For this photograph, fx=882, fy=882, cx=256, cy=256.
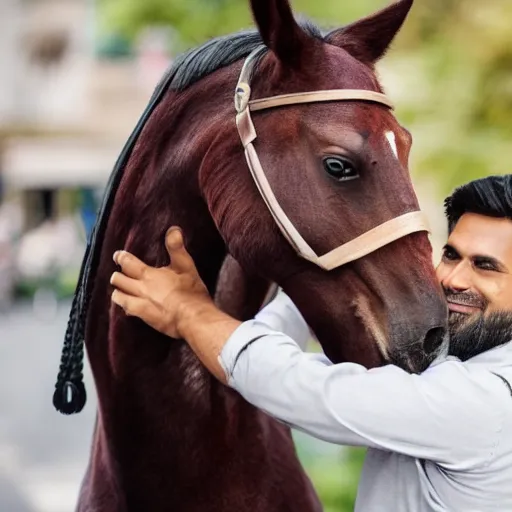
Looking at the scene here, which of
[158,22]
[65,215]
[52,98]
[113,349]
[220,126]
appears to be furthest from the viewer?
[52,98]

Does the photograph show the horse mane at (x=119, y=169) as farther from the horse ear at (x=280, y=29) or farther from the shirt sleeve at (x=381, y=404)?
the shirt sleeve at (x=381, y=404)

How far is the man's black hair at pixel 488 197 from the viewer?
1.44 m

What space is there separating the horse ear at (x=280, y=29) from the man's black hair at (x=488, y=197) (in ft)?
1.23

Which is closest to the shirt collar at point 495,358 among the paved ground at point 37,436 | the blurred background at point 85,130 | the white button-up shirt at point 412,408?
the white button-up shirt at point 412,408

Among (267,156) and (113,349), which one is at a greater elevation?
(267,156)

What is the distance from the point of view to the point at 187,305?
1.45m

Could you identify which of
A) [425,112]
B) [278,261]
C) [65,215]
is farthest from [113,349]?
[65,215]

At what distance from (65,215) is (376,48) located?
14.8 meters

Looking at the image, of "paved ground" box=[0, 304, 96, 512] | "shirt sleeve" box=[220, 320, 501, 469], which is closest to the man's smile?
"shirt sleeve" box=[220, 320, 501, 469]

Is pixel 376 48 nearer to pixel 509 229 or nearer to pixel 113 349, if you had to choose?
pixel 509 229

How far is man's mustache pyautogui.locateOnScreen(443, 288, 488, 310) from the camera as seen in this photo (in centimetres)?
142

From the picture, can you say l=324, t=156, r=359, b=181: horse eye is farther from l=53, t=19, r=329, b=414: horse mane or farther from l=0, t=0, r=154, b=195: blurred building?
l=0, t=0, r=154, b=195: blurred building

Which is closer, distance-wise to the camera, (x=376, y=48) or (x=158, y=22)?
(x=376, y=48)

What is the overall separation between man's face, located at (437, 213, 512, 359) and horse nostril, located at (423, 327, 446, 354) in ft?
0.38
